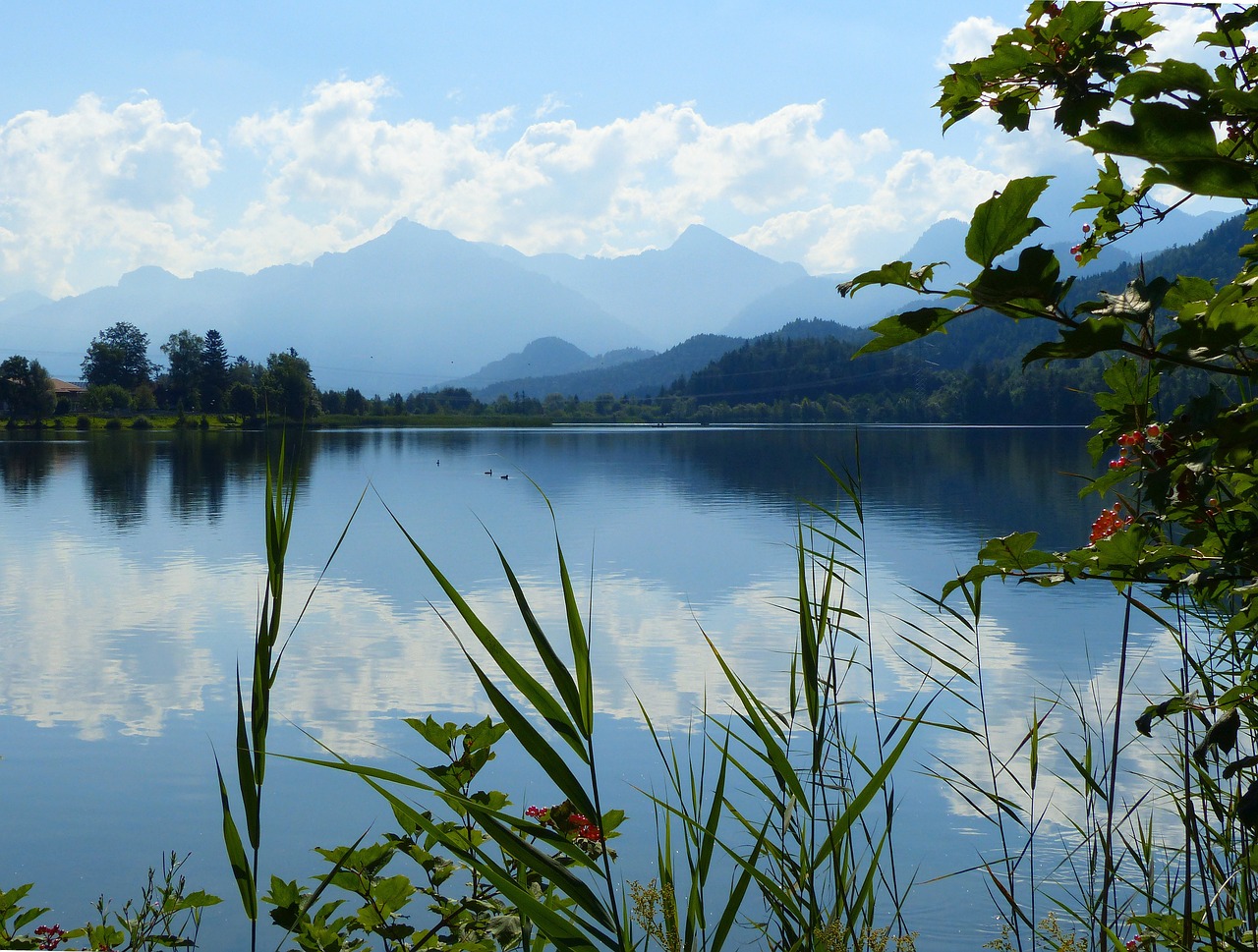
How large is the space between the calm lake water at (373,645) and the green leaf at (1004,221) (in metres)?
0.91

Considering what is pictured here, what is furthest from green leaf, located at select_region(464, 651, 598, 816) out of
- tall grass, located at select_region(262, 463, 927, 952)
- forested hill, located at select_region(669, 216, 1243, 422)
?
forested hill, located at select_region(669, 216, 1243, 422)

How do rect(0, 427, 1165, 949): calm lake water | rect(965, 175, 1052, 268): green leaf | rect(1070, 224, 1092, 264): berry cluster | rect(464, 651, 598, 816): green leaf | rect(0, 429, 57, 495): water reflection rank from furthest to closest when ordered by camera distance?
rect(0, 429, 57, 495): water reflection, rect(0, 427, 1165, 949): calm lake water, rect(1070, 224, 1092, 264): berry cluster, rect(464, 651, 598, 816): green leaf, rect(965, 175, 1052, 268): green leaf

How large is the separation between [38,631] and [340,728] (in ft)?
19.5

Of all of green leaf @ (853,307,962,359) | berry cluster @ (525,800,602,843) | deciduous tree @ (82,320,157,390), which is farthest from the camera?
deciduous tree @ (82,320,157,390)

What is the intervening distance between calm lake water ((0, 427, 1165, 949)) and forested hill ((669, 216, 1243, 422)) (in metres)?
70.6

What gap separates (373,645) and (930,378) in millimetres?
117323

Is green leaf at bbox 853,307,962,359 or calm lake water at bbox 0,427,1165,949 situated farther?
calm lake water at bbox 0,427,1165,949

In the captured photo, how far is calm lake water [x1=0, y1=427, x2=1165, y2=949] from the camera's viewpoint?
6.43 metres

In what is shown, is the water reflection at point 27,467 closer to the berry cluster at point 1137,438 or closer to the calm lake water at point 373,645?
the calm lake water at point 373,645

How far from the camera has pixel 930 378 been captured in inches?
4749

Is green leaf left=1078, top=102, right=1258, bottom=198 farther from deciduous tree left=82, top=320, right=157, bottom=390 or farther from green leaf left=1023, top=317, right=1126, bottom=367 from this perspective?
deciduous tree left=82, top=320, right=157, bottom=390

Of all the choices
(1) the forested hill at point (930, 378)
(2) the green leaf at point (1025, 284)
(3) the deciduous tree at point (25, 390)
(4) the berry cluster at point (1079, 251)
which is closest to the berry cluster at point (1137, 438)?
(4) the berry cluster at point (1079, 251)

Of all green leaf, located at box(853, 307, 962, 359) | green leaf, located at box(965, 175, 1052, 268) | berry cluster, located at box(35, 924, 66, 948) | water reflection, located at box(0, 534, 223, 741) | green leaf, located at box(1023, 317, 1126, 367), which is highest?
green leaf, located at box(965, 175, 1052, 268)

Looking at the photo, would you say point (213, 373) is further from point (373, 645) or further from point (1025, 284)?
point (1025, 284)
